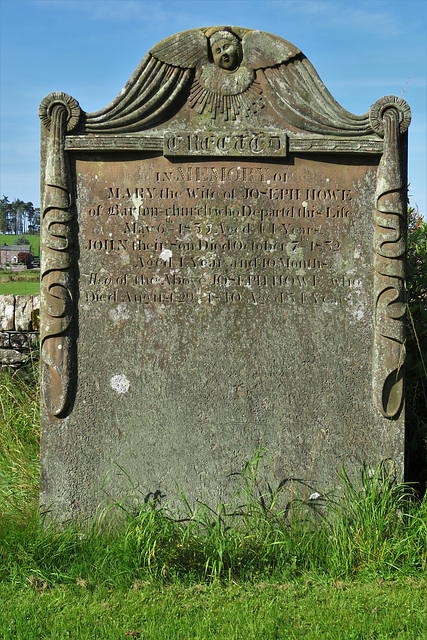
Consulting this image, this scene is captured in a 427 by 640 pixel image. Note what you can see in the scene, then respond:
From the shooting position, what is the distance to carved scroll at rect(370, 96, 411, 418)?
3.92m

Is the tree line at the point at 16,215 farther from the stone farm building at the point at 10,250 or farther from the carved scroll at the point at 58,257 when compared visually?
the carved scroll at the point at 58,257

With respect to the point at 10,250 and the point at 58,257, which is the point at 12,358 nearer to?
the point at 58,257

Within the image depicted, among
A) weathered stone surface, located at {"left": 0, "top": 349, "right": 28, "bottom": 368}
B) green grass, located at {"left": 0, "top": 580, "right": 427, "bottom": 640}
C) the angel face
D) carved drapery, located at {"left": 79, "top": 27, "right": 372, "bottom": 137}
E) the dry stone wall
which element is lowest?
green grass, located at {"left": 0, "top": 580, "right": 427, "bottom": 640}

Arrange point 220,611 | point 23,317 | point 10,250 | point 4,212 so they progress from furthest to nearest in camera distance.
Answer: point 4,212
point 10,250
point 23,317
point 220,611

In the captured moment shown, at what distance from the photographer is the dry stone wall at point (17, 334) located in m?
6.62

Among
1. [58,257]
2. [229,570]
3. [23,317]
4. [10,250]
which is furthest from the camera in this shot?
[10,250]

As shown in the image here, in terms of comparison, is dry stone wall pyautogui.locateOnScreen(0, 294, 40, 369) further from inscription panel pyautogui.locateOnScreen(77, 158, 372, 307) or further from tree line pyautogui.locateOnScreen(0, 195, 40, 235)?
tree line pyautogui.locateOnScreen(0, 195, 40, 235)

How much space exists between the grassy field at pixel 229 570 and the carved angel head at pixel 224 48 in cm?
264

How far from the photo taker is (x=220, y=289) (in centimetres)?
393

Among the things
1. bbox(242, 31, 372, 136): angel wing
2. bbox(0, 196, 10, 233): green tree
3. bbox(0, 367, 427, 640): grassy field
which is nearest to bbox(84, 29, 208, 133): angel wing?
bbox(242, 31, 372, 136): angel wing

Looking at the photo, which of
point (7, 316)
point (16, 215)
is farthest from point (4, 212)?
point (7, 316)

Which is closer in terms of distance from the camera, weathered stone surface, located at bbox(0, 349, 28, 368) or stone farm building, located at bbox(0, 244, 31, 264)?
weathered stone surface, located at bbox(0, 349, 28, 368)

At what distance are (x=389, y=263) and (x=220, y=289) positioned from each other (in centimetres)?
111

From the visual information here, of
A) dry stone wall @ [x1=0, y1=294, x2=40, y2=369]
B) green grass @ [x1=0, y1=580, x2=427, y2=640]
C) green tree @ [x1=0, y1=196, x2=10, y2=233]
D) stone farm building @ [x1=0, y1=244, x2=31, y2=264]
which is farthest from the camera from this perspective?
green tree @ [x1=0, y1=196, x2=10, y2=233]
